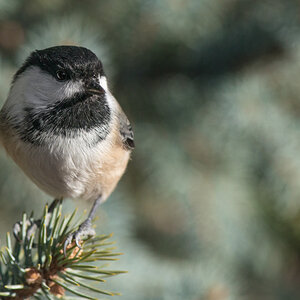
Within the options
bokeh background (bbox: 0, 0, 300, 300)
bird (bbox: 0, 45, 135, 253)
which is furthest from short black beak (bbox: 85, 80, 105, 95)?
bokeh background (bbox: 0, 0, 300, 300)

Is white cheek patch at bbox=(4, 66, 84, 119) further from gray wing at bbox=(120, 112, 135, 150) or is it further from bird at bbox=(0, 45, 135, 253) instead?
gray wing at bbox=(120, 112, 135, 150)

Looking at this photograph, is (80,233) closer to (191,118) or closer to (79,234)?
(79,234)

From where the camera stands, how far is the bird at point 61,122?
1.35m

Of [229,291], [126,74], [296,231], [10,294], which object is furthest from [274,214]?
[10,294]

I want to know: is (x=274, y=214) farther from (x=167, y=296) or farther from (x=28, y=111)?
(x=28, y=111)

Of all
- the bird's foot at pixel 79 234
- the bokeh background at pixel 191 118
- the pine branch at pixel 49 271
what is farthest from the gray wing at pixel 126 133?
the pine branch at pixel 49 271

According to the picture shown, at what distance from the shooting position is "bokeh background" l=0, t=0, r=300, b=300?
5.21 ft

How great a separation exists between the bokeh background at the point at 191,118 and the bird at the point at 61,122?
16cm

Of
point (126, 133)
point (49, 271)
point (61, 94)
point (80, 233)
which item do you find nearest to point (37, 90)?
point (61, 94)

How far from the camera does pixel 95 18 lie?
1.72 metres

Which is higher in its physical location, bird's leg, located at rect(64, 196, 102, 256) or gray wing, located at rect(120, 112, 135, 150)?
gray wing, located at rect(120, 112, 135, 150)

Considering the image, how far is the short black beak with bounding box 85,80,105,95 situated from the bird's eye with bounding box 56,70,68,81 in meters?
0.07

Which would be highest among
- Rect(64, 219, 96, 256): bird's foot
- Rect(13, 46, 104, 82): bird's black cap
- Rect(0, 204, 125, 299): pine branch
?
Rect(13, 46, 104, 82): bird's black cap

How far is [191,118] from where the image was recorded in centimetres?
172
